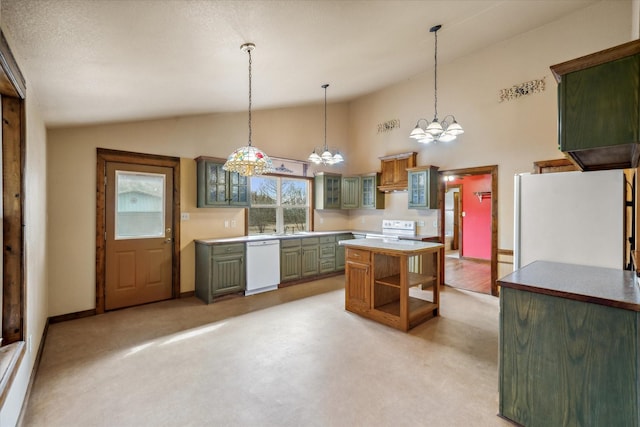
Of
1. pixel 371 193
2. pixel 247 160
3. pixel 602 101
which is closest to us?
pixel 602 101

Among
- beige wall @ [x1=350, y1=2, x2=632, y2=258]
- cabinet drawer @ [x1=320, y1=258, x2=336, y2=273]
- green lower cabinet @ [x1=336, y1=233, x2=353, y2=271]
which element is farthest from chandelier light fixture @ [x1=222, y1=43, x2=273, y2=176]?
beige wall @ [x1=350, y1=2, x2=632, y2=258]

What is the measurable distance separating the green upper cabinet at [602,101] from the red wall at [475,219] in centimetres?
647

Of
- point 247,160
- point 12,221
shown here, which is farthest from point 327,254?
point 12,221

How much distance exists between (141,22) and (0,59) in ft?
2.34

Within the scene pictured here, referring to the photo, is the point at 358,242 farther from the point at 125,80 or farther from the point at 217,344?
the point at 125,80

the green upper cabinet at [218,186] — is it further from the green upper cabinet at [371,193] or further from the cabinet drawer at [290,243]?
the green upper cabinet at [371,193]

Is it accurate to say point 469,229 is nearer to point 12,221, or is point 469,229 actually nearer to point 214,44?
point 214,44

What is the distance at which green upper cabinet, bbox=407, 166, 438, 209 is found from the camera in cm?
515

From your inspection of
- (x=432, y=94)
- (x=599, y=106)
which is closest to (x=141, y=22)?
(x=599, y=106)

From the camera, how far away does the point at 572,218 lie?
232 cm

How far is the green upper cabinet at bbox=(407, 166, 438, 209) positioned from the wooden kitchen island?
1.72 m

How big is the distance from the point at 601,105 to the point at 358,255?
259 centimetres

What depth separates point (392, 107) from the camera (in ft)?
19.6

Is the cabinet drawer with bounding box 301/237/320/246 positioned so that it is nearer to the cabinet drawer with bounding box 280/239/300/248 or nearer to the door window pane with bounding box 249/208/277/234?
the cabinet drawer with bounding box 280/239/300/248
